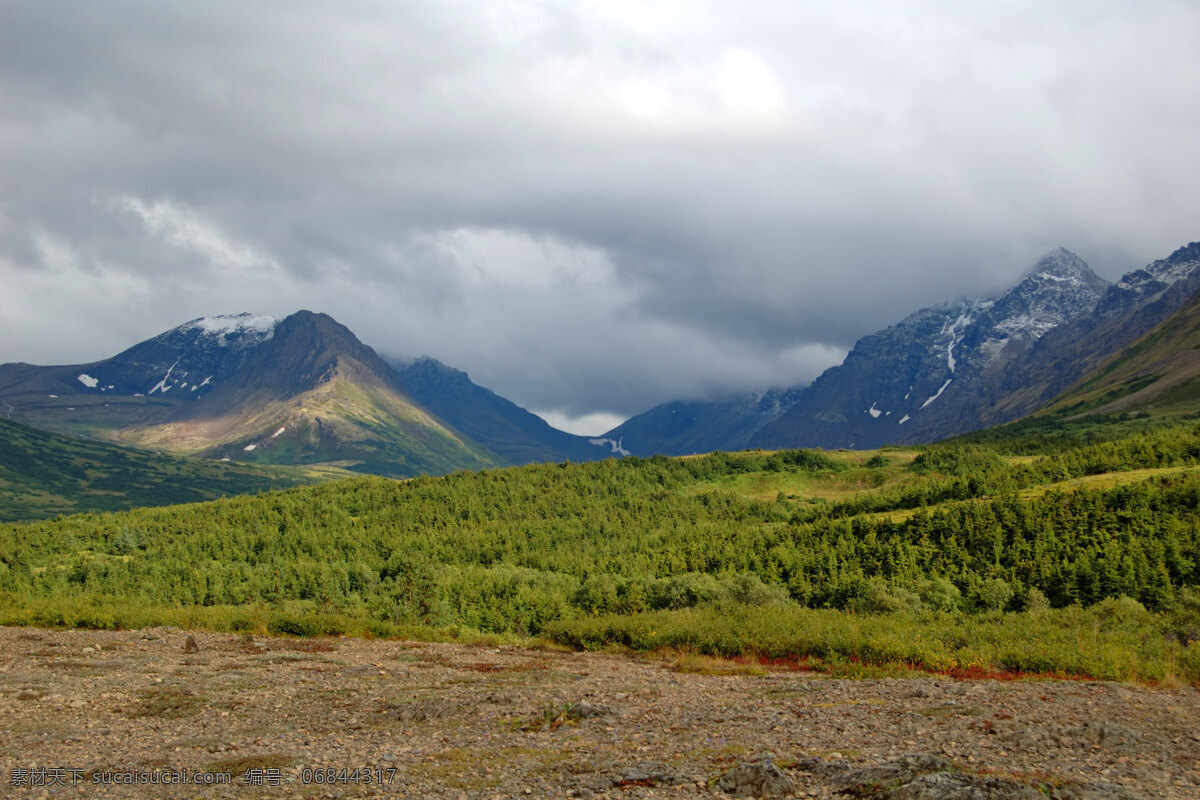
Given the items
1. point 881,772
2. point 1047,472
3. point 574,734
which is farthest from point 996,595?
point 1047,472

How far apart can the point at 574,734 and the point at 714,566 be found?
85235mm

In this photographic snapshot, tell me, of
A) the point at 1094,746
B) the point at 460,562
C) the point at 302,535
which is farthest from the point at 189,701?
the point at 302,535

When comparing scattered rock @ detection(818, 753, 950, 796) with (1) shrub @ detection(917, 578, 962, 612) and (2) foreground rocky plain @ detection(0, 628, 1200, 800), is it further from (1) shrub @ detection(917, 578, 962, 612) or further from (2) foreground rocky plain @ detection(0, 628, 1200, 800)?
(1) shrub @ detection(917, 578, 962, 612)

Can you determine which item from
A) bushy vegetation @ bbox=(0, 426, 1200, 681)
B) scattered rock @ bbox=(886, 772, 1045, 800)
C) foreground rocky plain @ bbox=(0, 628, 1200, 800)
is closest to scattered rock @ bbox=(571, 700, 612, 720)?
foreground rocky plain @ bbox=(0, 628, 1200, 800)

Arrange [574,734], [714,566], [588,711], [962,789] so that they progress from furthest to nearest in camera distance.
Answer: [714,566], [588,711], [574,734], [962,789]

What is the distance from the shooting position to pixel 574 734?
78.2ft

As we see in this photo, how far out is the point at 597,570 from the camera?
117562 mm

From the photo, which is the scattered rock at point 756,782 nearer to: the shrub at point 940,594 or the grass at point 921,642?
the grass at point 921,642

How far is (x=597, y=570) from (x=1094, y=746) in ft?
328

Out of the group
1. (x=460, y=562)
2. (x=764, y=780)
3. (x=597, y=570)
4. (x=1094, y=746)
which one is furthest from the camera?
(x=460, y=562)

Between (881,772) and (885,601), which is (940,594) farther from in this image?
(881,772)

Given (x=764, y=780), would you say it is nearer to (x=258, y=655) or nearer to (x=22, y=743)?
(x=22, y=743)

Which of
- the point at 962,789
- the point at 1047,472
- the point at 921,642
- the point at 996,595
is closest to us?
the point at 962,789

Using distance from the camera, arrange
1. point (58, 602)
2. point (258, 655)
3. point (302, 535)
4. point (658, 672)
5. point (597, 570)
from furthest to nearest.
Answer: point (302, 535)
point (597, 570)
point (58, 602)
point (258, 655)
point (658, 672)
